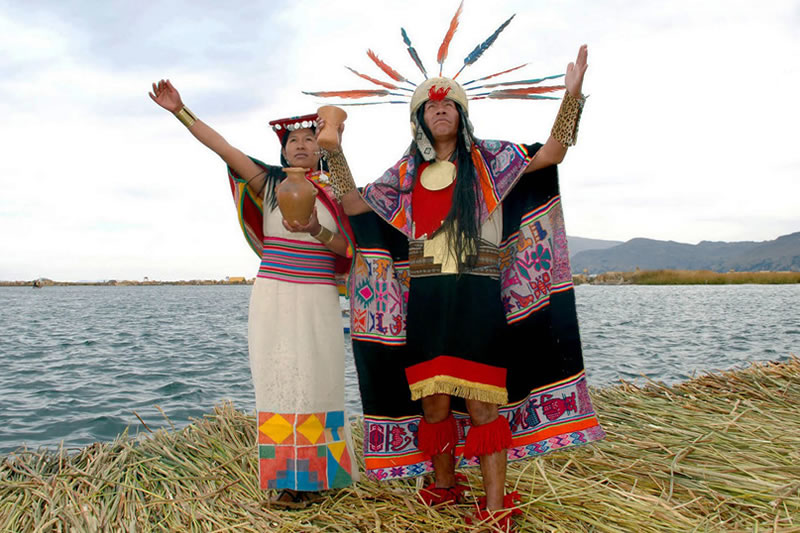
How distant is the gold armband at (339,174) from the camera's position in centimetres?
289

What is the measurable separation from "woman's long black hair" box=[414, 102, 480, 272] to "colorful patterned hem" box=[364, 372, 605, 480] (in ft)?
3.04

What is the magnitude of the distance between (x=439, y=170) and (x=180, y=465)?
263cm

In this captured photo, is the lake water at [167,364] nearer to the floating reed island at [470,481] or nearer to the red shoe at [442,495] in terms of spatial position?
the floating reed island at [470,481]

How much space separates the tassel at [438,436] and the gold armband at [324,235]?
1.08 meters

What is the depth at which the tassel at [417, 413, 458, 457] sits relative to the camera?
295cm

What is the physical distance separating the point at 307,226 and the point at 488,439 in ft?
4.50

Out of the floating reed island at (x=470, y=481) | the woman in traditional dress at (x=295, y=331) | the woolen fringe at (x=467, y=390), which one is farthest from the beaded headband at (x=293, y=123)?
the floating reed island at (x=470, y=481)

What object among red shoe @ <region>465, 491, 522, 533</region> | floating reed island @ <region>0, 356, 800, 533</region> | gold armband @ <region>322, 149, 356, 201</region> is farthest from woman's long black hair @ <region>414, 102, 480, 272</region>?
floating reed island @ <region>0, 356, 800, 533</region>

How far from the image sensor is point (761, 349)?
47.0 ft

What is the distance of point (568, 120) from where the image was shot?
2.69m

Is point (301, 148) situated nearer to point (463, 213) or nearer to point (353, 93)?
point (353, 93)

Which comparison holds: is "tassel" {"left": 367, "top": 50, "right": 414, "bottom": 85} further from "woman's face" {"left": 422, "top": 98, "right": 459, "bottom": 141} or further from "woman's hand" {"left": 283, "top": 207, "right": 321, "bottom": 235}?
"woman's hand" {"left": 283, "top": 207, "right": 321, "bottom": 235}

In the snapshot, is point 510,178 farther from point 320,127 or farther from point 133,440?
point 133,440

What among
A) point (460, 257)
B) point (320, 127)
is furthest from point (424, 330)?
point (320, 127)
